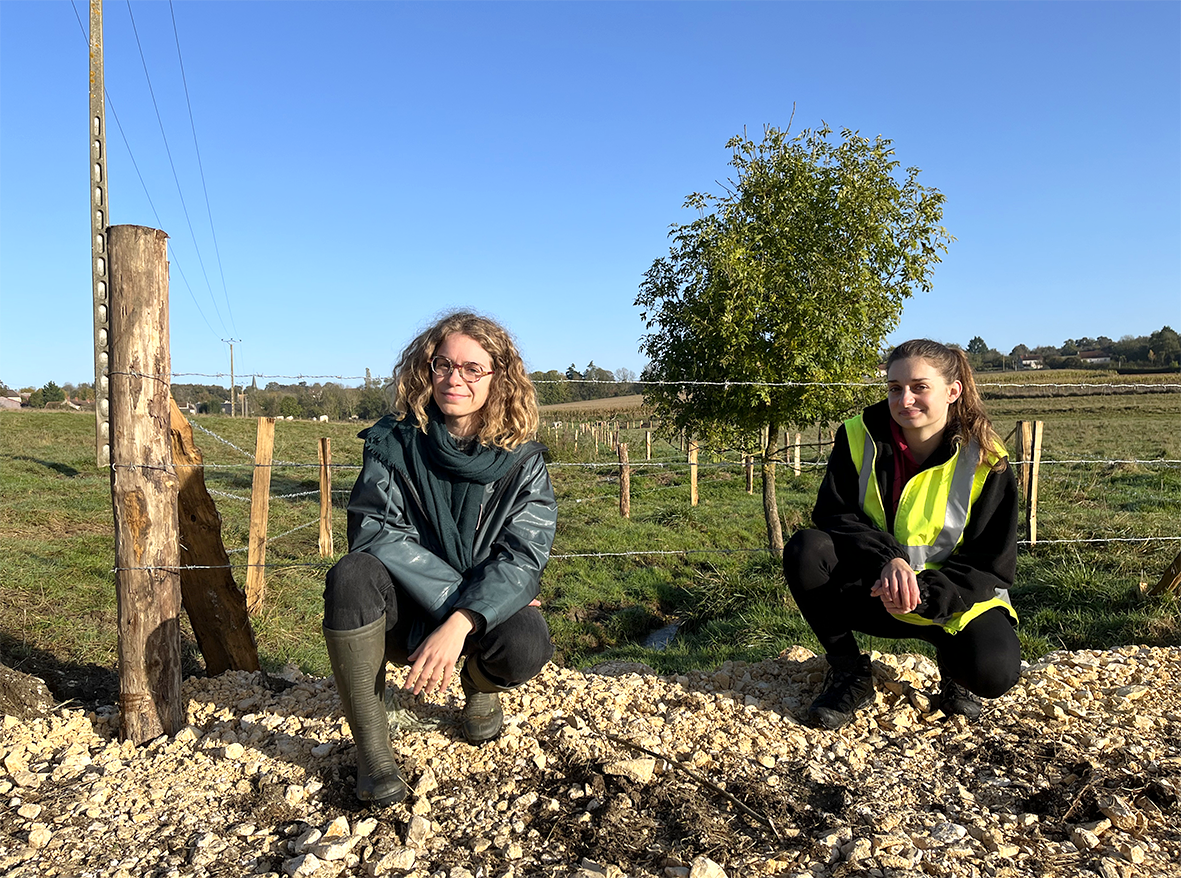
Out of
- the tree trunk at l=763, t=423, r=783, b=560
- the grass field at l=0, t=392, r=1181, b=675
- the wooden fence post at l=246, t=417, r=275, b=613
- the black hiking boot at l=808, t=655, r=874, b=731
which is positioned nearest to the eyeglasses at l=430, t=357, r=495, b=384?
the grass field at l=0, t=392, r=1181, b=675

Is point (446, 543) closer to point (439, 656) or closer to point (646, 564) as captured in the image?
point (439, 656)

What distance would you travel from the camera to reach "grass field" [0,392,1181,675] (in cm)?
477

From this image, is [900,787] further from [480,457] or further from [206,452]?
[206,452]

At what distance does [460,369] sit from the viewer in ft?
8.86

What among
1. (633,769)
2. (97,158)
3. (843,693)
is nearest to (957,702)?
(843,693)

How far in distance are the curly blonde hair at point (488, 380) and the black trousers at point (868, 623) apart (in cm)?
114

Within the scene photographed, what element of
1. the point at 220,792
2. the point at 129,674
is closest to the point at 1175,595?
the point at 220,792

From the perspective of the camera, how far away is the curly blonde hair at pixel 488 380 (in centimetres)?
273

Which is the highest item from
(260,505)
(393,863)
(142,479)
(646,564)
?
(142,479)

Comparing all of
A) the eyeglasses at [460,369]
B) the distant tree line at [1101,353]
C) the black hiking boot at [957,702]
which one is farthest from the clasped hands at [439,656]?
the distant tree line at [1101,353]

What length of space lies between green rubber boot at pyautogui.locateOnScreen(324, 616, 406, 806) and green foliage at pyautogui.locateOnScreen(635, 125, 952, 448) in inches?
182

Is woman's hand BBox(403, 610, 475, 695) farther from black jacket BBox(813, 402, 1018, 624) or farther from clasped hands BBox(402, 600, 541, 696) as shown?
black jacket BBox(813, 402, 1018, 624)

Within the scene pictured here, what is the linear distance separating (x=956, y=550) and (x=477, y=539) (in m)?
1.76

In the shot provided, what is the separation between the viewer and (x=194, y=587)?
11.3 feet
